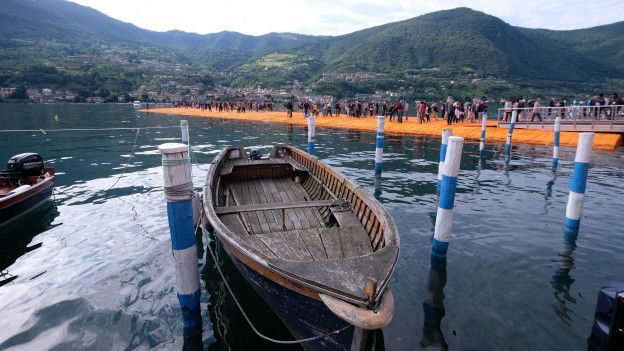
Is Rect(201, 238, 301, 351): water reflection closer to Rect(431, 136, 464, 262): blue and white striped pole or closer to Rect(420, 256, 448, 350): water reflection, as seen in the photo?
Rect(420, 256, 448, 350): water reflection

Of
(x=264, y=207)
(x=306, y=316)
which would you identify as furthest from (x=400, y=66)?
(x=306, y=316)

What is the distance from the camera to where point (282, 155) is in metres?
13.4

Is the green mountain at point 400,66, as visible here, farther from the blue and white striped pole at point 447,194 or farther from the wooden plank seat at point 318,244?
the wooden plank seat at point 318,244

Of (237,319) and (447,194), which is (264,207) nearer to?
(237,319)

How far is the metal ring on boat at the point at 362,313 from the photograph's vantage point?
322 cm

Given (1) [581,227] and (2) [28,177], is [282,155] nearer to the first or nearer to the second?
(2) [28,177]

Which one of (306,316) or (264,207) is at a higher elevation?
(264,207)

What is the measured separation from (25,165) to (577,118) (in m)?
31.7

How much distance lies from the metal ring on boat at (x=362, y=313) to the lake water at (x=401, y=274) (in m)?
Answer: 1.95

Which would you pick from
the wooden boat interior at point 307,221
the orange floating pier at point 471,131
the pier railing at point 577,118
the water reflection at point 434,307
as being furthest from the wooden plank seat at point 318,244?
the orange floating pier at point 471,131

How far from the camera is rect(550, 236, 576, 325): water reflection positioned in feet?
18.7

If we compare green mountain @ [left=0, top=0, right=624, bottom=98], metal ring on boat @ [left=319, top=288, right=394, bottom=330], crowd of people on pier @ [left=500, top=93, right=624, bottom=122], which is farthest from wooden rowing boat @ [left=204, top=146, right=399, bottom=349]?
green mountain @ [left=0, top=0, right=624, bottom=98]

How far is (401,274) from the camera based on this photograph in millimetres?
6934

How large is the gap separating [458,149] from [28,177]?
521 inches
